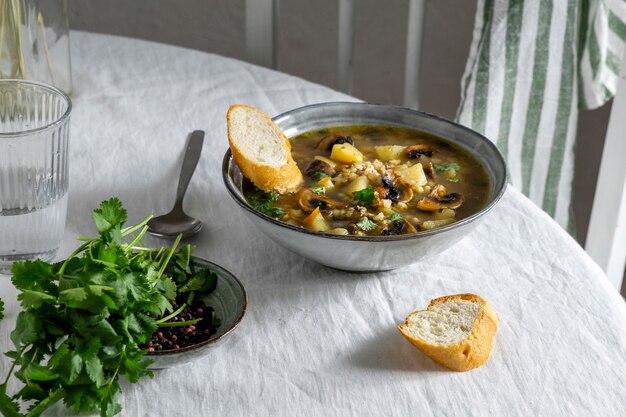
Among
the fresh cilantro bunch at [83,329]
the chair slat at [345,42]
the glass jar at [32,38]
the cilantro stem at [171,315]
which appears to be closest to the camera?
the fresh cilantro bunch at [83,329]

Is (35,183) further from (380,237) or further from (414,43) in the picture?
(414,43)

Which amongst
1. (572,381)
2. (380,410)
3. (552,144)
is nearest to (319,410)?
(380,410)

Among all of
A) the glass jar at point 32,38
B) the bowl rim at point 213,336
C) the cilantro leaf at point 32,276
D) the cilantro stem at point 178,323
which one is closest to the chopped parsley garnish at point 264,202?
the bowl rim at point 213,336

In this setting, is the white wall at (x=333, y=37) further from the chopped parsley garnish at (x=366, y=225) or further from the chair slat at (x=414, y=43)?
the chopped parsley garnish at (x=366, y=225)

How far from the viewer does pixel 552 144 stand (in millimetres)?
2242

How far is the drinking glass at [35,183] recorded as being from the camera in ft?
3.79

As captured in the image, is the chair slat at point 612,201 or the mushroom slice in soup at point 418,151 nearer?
the mushroom slice in soup at point 418,151

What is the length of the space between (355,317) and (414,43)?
3.85 ft

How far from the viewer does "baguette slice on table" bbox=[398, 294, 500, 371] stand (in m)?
1.05

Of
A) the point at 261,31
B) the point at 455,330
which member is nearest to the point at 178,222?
the point at 455,330

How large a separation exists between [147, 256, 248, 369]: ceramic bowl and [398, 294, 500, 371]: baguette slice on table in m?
0.21

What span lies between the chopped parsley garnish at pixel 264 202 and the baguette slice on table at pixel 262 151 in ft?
0.03

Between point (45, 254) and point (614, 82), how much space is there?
151 cm

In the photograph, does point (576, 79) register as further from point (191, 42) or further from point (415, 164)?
point (191, 42)
